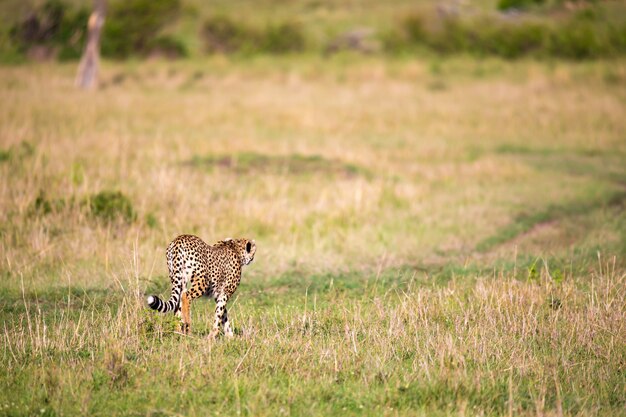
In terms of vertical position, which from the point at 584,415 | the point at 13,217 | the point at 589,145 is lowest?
the point at 589,145

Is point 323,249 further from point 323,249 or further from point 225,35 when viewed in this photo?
point 225,35

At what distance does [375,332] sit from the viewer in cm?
680

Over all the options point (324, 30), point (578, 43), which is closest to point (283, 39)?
point (324, 30)

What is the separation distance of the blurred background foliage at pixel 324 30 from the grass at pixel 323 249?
8406mm

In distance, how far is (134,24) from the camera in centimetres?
3659

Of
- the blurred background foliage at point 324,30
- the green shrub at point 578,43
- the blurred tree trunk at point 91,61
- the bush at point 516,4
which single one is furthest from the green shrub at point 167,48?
the bush at point 516,4

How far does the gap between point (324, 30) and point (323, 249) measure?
30407 millimetres

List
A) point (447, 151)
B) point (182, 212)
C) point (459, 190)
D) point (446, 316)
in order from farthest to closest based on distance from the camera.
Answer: point (447, 151)
point (459, 190)
point (182, 212)
point (446, 316)

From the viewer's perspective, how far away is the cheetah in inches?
256

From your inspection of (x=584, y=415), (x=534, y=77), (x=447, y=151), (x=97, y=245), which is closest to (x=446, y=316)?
(x=584, y=415)

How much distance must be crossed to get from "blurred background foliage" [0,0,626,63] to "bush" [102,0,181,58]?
43 mm

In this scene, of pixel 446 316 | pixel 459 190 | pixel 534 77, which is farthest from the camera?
pixel 534 77

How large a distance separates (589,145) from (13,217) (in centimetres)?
1462

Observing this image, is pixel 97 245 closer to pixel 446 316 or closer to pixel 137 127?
pixel 446 316
